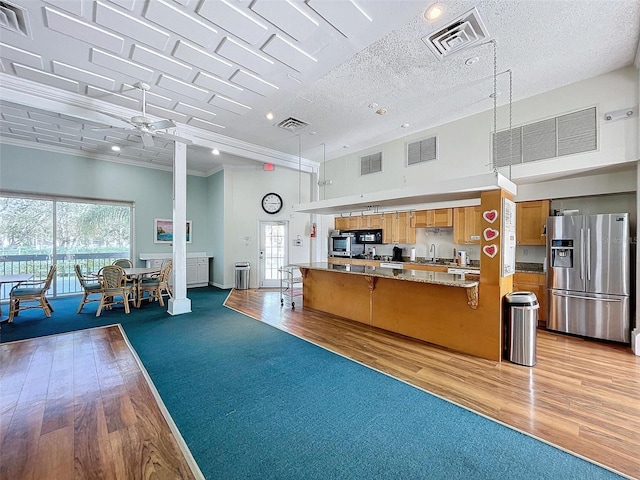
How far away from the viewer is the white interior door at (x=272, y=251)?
8.15 meters

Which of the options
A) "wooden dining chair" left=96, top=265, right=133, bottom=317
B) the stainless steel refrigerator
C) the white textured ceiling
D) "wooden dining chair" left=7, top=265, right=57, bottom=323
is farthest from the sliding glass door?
the stainless steel refrigerator

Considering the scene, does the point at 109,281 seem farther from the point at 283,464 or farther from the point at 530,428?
the point at 530,428

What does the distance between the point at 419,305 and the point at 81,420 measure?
3683 millimetres

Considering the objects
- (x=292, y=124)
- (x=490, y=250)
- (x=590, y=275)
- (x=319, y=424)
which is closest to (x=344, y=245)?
(x=292, y=124)

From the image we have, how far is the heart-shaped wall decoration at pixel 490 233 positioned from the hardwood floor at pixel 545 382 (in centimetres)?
144

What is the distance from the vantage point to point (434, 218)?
5695mm

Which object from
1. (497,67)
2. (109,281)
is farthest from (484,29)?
(109,281)

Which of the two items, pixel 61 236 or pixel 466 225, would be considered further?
pixel 61 236

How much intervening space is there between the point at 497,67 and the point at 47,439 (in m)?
5.78

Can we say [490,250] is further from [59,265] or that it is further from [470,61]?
[59,265]

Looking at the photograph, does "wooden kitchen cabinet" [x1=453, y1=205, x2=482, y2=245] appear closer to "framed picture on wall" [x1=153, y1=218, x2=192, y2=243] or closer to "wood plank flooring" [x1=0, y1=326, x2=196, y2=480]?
"wood plank flooring" [x1=0, y1=326, x2=196, y2=480]

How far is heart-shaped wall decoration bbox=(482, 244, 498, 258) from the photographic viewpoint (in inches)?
129

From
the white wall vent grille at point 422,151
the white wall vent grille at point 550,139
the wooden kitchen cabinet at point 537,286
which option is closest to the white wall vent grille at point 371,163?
the white wall vent grille at point 422,151

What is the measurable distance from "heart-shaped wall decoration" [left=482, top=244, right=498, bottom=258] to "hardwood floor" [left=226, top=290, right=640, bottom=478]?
1.24 m
